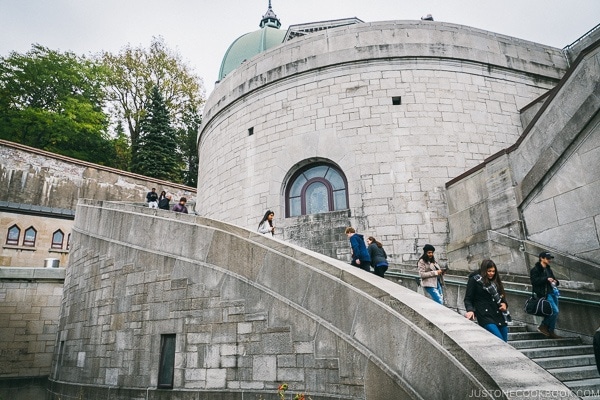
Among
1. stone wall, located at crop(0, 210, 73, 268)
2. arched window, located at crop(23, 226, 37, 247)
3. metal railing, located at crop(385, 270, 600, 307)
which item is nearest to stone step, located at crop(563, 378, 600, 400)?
metal railing, located at crop(385, 270, 600, 307)

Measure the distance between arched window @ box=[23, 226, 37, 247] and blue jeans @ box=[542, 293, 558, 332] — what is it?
18610 mm

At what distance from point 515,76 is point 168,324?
11550 millimetres

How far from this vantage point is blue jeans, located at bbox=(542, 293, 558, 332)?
5438 mm

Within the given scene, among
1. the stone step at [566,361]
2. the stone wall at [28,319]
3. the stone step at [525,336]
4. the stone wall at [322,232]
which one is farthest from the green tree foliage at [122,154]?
the stone step at [566,361]

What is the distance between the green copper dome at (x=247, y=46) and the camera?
111ft

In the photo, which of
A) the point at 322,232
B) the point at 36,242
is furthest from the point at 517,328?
the point at 36,242

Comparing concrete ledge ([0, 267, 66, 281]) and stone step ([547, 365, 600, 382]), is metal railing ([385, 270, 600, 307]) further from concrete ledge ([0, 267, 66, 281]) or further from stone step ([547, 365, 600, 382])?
concrete ledge ([0, 267, 66, 281])

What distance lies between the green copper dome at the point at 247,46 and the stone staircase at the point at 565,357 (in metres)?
31.5

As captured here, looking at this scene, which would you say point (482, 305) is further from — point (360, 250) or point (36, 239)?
point (36, 239)

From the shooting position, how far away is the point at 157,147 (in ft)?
84.5

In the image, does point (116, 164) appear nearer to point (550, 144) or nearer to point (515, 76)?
point (515, 76)

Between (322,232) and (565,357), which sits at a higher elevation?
(322,232)

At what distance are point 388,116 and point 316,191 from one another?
288 centimetres

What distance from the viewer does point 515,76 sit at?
1191 centimetres
